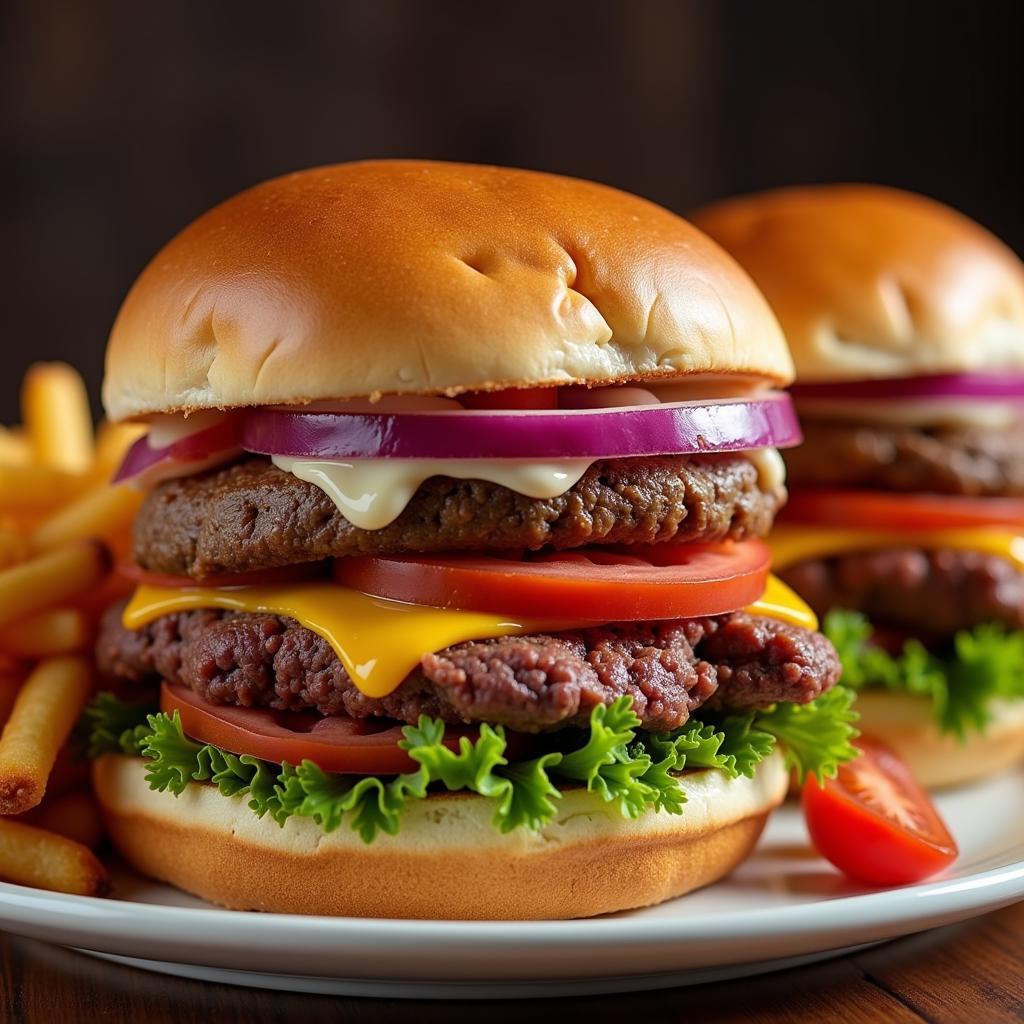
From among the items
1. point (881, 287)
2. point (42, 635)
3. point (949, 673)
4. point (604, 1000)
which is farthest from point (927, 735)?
point (42, 635)

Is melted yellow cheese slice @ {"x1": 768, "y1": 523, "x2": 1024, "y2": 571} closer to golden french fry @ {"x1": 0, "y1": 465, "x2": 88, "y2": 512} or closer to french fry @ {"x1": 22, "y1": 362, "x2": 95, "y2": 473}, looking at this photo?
golden french fry @ {"x1": 0, "y1": 465, "x2": 88, "y2": 512}

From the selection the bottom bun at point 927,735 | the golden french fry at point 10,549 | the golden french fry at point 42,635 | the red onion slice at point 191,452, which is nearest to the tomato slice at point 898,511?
the bottom bun at point 927,735

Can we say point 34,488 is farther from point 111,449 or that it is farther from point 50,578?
point 50,578

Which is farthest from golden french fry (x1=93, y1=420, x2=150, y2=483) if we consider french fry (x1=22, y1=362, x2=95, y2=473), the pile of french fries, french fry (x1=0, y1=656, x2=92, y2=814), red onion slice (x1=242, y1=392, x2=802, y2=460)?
red onion slice (x1=242, y1=392, x2=802, y2=460)

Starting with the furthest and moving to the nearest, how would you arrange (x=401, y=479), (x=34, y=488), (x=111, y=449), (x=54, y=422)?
1. (x=54, y=422)
2. (x=111, y=449)
3. (x=34, y=488)
4. (x=401, y=479)

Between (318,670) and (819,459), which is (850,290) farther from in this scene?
(318,670)

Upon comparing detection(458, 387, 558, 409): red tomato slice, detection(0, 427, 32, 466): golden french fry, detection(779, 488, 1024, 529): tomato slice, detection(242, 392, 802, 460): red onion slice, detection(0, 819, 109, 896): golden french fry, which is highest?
detection(458, 387, 558, 409): red tomato slice
